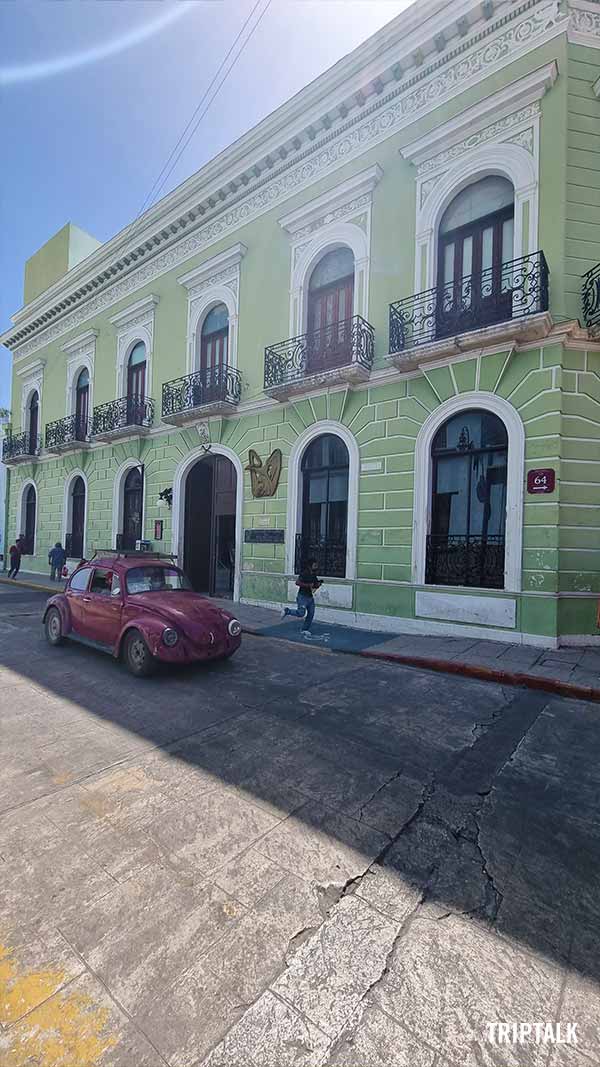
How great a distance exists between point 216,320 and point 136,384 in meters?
4.56

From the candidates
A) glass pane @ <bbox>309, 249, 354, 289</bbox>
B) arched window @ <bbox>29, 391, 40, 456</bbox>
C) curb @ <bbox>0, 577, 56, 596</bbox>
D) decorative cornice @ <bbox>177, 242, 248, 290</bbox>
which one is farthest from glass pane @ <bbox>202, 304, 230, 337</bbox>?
arched window @ <bbox>29, 391, 40, 456</bbox>

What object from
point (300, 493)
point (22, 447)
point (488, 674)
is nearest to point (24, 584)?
point (22, 447)

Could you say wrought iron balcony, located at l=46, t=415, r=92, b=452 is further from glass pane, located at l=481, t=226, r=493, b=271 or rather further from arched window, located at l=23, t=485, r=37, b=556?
glass pane, located at l=481, t=226, r=493, b=271

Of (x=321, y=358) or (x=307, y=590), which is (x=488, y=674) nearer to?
(x=307, y=590)

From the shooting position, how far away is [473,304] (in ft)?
29.6

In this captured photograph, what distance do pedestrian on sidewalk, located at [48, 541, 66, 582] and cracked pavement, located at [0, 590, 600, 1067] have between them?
14.6 meters

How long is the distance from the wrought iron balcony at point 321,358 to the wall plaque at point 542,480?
14.0 ft

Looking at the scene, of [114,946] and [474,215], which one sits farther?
[474,215]

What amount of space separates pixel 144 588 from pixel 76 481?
14802 millimetres

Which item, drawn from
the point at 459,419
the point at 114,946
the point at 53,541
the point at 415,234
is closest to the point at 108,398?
the point at 53,541

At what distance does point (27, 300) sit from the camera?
2303 centimetres

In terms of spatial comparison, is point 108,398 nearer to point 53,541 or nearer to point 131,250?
point 131,250

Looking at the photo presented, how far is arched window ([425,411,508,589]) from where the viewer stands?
8.94 metres
